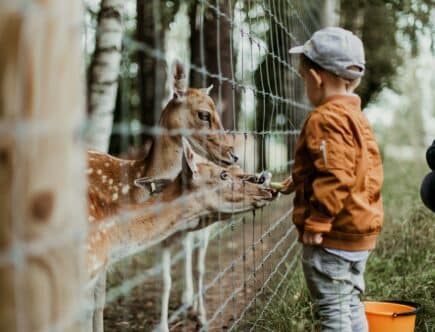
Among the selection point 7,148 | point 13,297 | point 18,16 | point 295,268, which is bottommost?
point 295,268

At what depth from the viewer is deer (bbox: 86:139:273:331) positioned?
4.79 metres

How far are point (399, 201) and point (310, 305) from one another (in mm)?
4448

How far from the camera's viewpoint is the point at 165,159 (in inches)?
211

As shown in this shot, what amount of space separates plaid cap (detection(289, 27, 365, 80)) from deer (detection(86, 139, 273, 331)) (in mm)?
1350

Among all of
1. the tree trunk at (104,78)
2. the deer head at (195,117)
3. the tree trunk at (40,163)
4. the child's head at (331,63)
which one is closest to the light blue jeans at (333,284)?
the child's head at (331,63)

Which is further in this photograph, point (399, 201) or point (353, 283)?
point (399, 201)

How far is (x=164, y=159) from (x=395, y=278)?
1.76 meters

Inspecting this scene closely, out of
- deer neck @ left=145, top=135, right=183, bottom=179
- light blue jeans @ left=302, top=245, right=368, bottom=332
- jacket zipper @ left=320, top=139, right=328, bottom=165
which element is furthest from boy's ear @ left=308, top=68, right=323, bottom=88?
deer neck @ left=145, top=135, right=183, bottom=179

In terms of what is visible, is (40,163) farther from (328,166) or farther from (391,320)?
(391,320)

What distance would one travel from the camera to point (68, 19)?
180 centimetres

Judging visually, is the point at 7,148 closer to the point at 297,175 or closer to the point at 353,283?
the point at 297,175

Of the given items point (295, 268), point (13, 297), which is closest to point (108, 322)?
point (295, 268)

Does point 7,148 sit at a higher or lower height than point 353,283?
higher

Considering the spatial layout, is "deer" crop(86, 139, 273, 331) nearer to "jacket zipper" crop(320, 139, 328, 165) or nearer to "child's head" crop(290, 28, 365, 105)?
"child's head" crop(290, 28, 365, 105)
